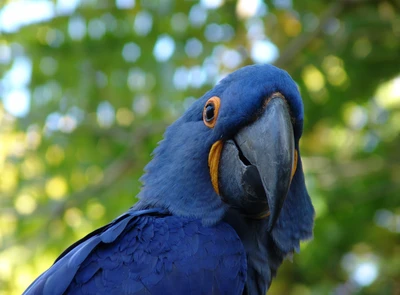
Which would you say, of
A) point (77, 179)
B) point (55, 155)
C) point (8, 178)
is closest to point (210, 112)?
point (55, 155)

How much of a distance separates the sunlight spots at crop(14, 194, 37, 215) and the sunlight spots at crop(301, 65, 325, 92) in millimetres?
2512

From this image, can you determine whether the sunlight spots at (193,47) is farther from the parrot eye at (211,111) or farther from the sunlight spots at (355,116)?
the parrot eye at (211,111)

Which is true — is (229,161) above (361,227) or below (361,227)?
above

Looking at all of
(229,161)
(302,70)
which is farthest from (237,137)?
(302,70)

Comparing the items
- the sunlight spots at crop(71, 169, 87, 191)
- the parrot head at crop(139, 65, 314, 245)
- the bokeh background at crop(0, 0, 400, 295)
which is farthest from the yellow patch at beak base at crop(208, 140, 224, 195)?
the sunlight spots at crop(71, 169, 87, 191)

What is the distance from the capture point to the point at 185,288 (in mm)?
1939

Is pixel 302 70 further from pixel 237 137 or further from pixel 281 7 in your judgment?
pixel 237 137

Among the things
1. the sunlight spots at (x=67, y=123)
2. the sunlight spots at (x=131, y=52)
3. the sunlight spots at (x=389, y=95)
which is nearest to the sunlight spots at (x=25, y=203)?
the sunlight spots at (x=67, y=123)

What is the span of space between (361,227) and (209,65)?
6.05 ft

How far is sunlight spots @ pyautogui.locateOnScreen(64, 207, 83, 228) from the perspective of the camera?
454cm

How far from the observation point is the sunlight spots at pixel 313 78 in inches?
165

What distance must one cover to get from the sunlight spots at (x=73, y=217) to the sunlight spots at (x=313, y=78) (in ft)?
6.98

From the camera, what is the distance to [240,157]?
2043 mm

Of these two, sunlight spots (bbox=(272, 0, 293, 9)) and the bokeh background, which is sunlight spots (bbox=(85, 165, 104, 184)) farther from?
sunlight spots (bbox=(272, 0, 293, 9))
